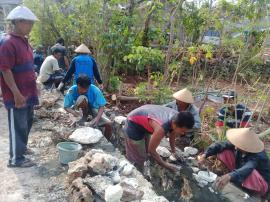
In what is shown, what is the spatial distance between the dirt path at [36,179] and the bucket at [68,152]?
0.34 ft

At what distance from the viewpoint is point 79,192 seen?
120 inches

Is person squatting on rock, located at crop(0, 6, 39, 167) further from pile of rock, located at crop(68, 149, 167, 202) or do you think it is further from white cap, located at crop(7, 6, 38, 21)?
pile of rock, located at crop(68, 149, 167, 202)

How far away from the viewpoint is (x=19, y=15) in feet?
11.5

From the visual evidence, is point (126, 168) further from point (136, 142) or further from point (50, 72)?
point (50, 72)

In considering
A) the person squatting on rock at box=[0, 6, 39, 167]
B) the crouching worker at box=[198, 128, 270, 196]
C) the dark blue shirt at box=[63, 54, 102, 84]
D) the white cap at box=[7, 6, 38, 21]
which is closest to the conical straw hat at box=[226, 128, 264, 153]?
the crouching worker at box=[198, 128, 270, 196]

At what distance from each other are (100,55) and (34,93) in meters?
3.86

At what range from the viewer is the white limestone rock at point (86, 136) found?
4.18 metres

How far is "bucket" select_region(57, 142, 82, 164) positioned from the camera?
3.85 m

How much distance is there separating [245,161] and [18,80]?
108 inches

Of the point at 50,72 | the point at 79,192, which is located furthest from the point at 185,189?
the point at 50,72

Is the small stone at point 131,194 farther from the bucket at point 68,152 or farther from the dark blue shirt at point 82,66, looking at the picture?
the dark blue shirt at point 82,66

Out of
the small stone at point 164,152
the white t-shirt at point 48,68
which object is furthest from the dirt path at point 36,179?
the white t-shirt at point 48,68

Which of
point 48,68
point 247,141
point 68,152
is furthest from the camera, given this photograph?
point 48,68

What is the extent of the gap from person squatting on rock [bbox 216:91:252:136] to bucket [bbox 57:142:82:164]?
234 centimetres
